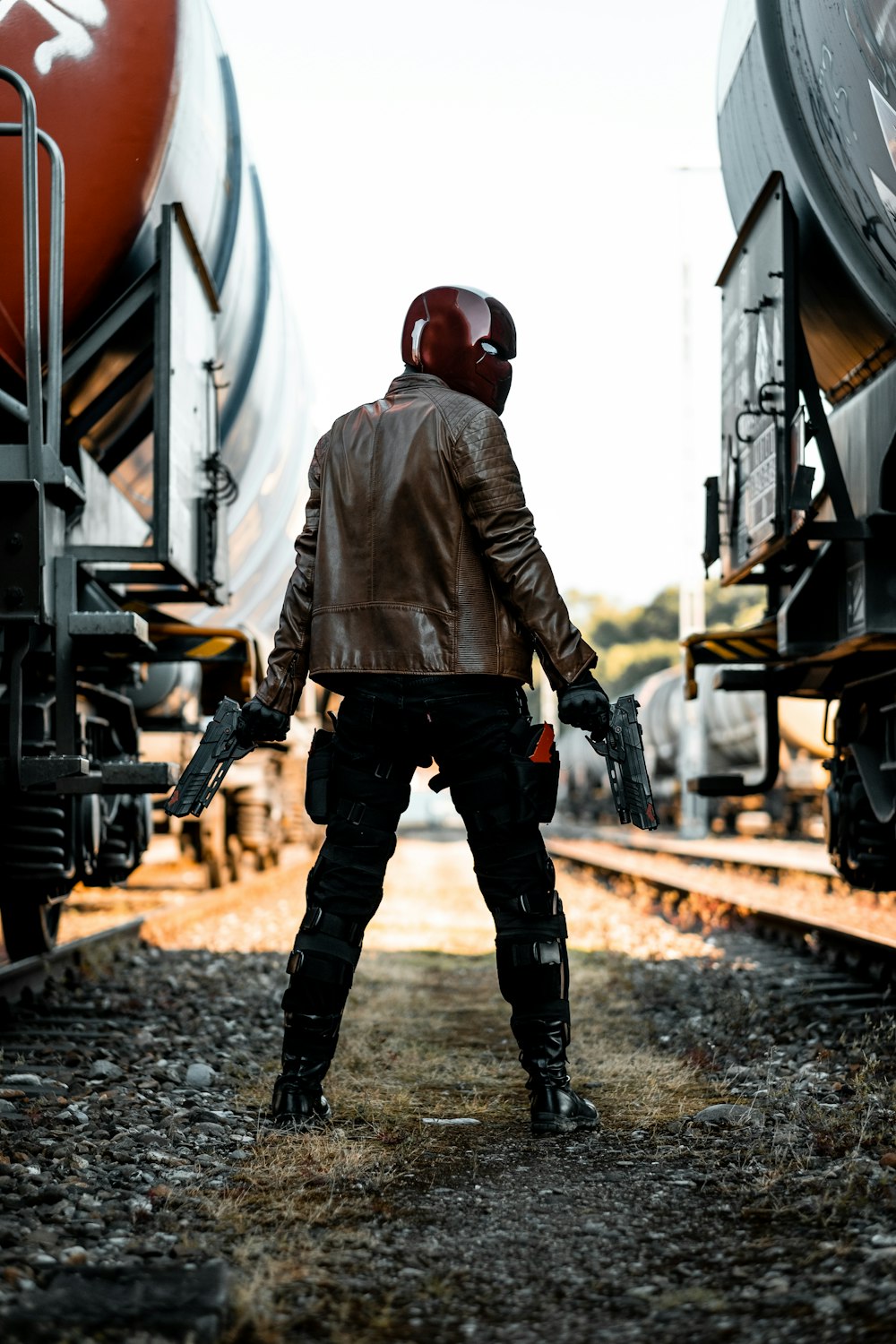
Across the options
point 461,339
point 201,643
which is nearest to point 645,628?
point 201,643

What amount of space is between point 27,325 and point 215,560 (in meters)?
2.17

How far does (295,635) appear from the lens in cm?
367

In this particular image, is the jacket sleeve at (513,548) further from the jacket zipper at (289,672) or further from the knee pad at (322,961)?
the knee pad at (322,961)

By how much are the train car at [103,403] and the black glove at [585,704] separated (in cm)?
172

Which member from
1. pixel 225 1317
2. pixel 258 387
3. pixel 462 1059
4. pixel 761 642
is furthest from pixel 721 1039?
pixel 258 387

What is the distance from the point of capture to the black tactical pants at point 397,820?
11.5 feet

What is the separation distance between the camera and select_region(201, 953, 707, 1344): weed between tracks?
2316 mm

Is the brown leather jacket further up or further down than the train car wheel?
further up

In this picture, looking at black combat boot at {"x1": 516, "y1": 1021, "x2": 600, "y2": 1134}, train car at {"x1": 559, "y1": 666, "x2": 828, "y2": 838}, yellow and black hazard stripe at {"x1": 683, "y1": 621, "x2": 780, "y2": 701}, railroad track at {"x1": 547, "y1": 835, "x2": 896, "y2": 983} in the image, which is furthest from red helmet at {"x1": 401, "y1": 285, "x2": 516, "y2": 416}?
train car at {"x1": 559, "y1": 666, "x2": 828, "y2": 838}

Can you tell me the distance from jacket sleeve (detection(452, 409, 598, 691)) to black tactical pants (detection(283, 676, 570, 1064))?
0.19 metres

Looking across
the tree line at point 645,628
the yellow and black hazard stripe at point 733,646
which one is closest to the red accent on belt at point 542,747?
the yellow and black hazard stripe at point 733,646

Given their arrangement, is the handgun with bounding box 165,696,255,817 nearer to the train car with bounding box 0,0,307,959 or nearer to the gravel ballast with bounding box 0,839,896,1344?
the gravel ballast with bounding box 0,839,896,1344

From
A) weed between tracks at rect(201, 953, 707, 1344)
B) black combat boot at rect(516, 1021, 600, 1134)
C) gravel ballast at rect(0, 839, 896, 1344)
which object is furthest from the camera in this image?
black combat boot at rect(516, 1021, 600, 1134)

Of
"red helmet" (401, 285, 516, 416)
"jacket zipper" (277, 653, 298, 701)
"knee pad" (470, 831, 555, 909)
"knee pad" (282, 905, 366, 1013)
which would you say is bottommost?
"knee pad" (282, 905, 366, 1013)
